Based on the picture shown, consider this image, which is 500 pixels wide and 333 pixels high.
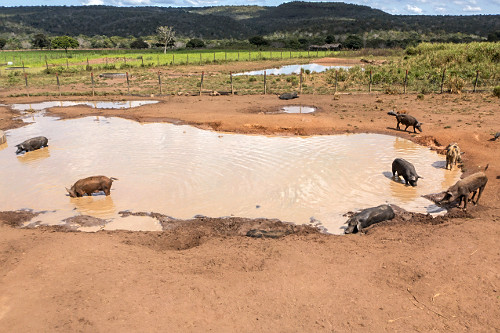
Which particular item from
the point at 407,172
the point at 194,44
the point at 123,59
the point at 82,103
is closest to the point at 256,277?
the point at 407,172

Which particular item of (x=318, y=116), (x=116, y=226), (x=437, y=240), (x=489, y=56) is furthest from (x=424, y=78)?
(x=116, y=226)

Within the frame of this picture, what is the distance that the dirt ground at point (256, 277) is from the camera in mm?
6035

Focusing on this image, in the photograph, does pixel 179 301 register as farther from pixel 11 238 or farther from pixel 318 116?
pixel 318 116

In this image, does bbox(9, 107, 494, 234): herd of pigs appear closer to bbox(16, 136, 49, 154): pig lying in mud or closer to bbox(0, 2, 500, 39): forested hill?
bbox(16, 136, 49, 154): pig lying in mud

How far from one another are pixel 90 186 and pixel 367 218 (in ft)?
25.9

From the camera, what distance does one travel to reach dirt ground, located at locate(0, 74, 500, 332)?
Answer: 6.04 meters

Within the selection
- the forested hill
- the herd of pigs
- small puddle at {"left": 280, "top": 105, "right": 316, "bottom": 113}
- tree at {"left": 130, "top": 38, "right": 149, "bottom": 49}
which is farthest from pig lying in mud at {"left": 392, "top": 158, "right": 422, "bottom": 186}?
the forested hill

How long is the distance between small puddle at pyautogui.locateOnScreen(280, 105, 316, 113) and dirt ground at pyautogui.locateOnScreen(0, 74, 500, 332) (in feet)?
44.9

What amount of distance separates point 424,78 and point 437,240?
28.6 m

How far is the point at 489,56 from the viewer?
39375 millimetres

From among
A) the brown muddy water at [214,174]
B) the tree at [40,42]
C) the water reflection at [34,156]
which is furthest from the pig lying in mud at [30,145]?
the tree at [40,42]

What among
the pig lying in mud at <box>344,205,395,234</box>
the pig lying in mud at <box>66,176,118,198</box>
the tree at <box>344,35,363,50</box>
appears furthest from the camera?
the tree at <box>344,35,363,50</box>

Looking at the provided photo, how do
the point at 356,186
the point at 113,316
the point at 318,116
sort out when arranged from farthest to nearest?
the point at 318,116, the point at 356,186, the point at 113,316

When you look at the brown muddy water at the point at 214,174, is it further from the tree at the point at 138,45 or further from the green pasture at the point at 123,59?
the tree at the point at 138,45
